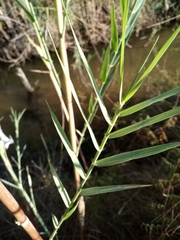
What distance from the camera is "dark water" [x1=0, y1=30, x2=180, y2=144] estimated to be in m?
2.07

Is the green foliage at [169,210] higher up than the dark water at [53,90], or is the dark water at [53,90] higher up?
the green foliage at [169,210]

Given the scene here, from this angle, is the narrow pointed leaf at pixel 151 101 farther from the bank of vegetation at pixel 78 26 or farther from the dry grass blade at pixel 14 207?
the bank of vegetation at pixel 78 26

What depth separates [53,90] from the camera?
101 inches

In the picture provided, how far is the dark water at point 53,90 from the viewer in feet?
6.79

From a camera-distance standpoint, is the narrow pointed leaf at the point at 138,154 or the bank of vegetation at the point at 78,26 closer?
the narrow pointed leaf at the point at 138,154

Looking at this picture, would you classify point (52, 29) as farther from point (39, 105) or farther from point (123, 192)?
point (123, 192)

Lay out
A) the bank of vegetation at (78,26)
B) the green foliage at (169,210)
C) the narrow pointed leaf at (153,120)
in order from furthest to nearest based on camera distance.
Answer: the bank of vegetation at (78,26) → the green foliage at (169,210) → the narrow pointed leaf at (153,120)

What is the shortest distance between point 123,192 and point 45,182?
0.41 m

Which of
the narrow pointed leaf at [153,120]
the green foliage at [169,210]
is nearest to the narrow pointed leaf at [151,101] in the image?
the narrow pointed leaf at [153,120]

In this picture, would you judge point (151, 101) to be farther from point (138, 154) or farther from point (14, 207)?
point (14, 207)

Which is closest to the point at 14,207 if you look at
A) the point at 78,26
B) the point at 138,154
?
the point at 138,154

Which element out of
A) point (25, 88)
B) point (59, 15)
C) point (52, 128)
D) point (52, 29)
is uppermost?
point (59, 15)

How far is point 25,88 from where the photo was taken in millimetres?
2500

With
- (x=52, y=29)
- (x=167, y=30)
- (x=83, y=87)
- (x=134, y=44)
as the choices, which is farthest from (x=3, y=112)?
(x=167, y=30)
